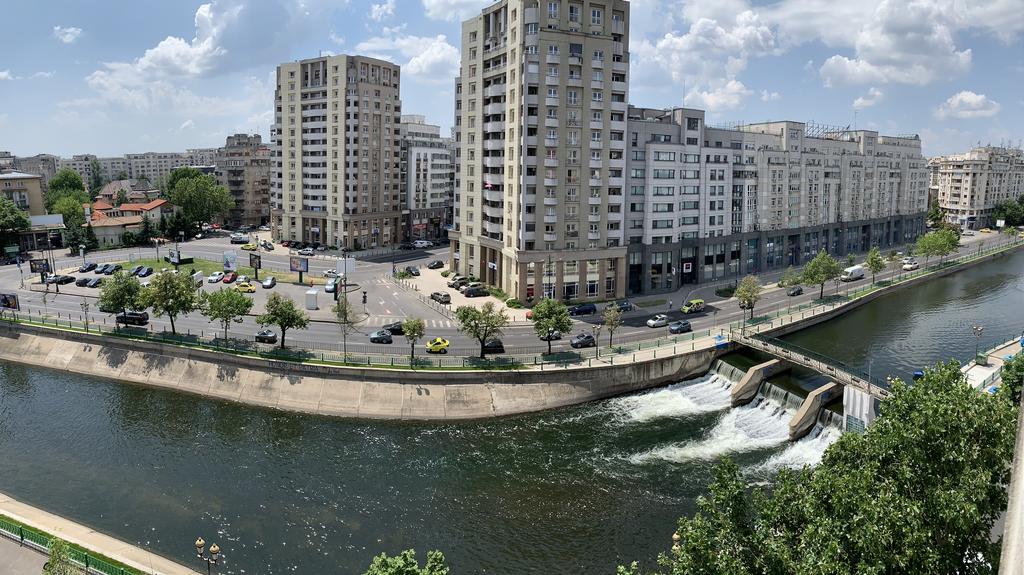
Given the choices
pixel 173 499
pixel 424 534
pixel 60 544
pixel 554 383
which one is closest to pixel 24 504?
pixel 173 499

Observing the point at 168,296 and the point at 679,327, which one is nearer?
the point at 168,296

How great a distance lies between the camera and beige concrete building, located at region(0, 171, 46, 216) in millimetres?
142500

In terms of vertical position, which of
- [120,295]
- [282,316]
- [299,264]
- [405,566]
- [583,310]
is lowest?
[405,566]

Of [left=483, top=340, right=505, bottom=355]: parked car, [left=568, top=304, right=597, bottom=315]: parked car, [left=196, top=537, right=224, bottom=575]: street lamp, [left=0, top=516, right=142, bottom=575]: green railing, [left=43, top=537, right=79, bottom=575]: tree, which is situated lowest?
[left=196, top=537, right=224, bottom=575]: street lamp

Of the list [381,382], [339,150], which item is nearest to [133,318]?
[381,382]

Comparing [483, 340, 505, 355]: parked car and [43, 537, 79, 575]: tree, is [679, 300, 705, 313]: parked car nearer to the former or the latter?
[483, 340, 505, 355]: parked car

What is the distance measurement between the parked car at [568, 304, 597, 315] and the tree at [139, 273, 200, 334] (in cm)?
4375

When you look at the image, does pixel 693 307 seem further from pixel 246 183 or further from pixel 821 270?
pixel 246 183

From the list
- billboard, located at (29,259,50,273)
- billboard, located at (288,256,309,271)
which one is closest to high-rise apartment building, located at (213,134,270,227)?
billboard, located at (29,259,50,273)

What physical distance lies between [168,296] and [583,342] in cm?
4517

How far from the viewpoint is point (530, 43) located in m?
89.4

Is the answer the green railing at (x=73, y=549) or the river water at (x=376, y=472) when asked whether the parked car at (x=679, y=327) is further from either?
the green railing at (x=73, y=549)

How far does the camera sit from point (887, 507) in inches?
1033

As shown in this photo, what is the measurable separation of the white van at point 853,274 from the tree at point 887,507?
302ft
